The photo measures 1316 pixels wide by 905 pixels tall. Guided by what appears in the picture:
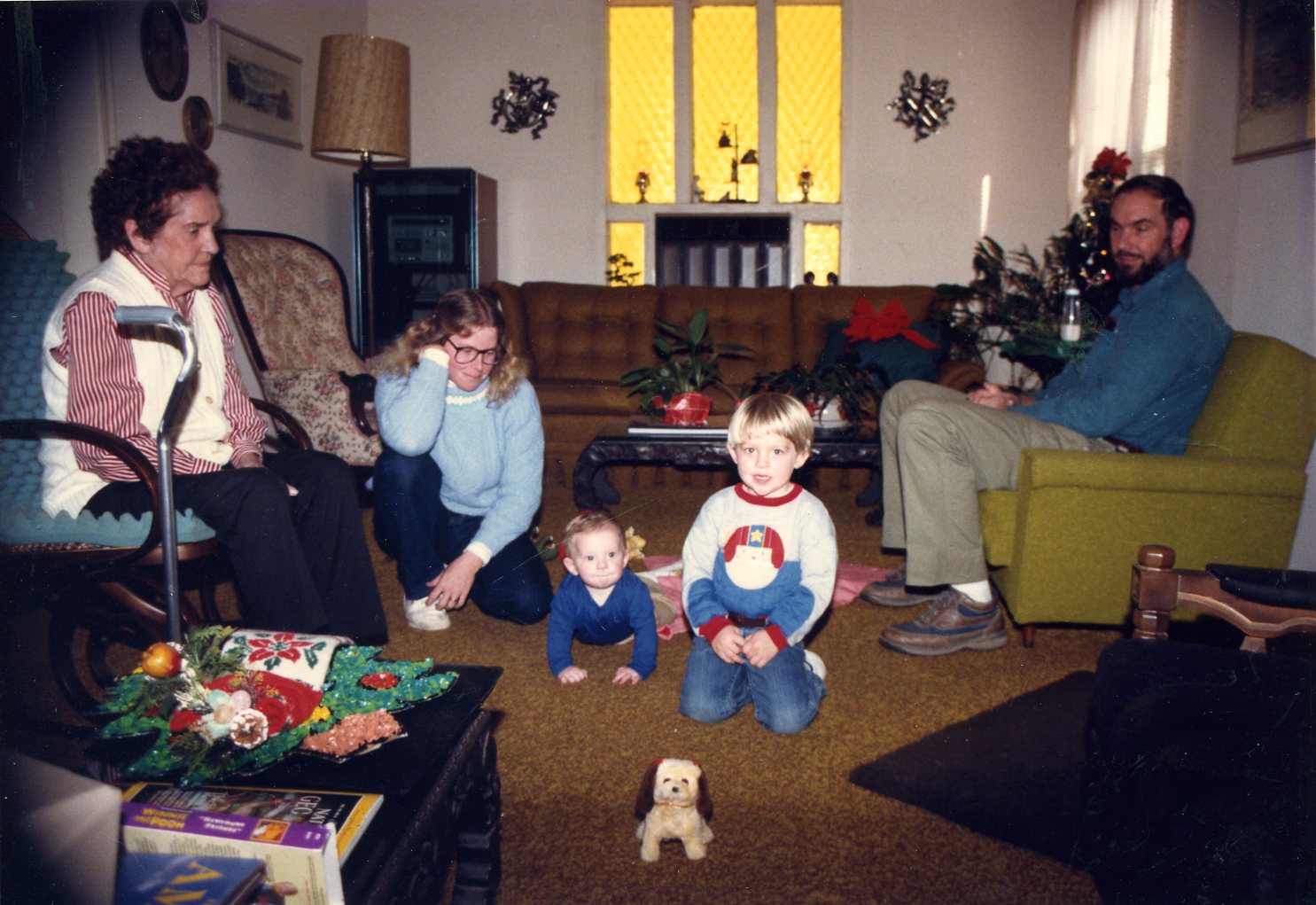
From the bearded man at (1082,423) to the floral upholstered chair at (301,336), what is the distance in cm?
197

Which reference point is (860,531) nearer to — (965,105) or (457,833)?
(457,833)

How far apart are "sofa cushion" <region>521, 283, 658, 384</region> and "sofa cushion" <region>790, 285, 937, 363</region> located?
2.41 ft

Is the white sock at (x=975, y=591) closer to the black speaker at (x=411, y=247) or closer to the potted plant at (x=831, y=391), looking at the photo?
the potted plant at (x=831, y=391)

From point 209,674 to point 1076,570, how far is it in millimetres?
1826

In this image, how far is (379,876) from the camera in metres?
0.89

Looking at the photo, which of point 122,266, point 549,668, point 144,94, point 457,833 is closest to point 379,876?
point 457,833

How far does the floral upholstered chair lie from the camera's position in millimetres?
3217

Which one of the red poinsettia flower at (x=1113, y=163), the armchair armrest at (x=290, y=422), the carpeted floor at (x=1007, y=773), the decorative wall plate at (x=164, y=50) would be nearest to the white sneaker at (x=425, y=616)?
the armchair armrest at (x=290, y=422)

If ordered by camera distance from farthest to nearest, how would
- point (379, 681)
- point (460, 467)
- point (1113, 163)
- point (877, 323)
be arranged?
point (1113, 163)
point (877, 323)
point (460, 467)
point (379, 681)

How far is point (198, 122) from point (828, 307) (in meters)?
2.94

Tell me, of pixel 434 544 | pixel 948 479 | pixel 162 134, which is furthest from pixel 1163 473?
pixel 162 134

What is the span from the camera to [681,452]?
10.3 feet

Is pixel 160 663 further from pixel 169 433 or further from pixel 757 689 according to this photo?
pixel 757 689

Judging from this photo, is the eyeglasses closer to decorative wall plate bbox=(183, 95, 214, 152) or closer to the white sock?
the white sock
